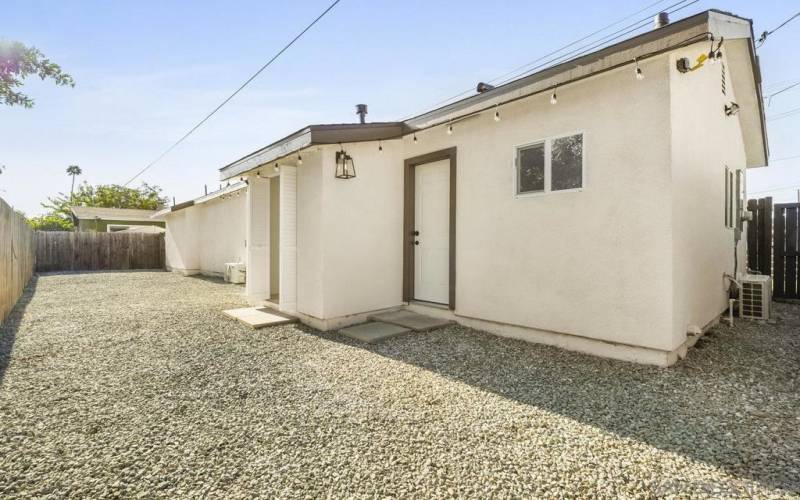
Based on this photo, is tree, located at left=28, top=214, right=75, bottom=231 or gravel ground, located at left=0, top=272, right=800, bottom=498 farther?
tree, located at left=28, top=214, right=75, bottom=231

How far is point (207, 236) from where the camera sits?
534 inches

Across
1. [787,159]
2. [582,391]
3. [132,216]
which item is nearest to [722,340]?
[582,391]

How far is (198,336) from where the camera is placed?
5008 mm

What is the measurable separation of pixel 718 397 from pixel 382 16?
6723mm

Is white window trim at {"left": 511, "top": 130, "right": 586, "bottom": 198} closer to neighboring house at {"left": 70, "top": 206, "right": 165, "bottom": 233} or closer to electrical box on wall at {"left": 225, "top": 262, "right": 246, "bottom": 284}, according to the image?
electrical box on wall at {"left": 225, "top": 262, "right": 246, "bottom": 284}

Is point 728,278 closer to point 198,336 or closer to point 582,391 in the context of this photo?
point 582,391

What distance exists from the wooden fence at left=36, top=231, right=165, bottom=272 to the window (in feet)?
57.3

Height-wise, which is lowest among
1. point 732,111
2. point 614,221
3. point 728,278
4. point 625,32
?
point 728,278

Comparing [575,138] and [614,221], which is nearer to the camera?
[614,221]

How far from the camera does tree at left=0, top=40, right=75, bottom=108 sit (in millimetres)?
6422

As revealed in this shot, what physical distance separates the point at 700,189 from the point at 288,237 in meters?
5.67

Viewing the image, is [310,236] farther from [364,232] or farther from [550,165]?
[550,165]

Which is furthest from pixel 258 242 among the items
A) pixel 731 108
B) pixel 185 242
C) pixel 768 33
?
pixel 768 33

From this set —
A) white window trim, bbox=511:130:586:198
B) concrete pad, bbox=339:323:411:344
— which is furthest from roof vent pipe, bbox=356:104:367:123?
concrete pad, bbox=339:323:411:344
